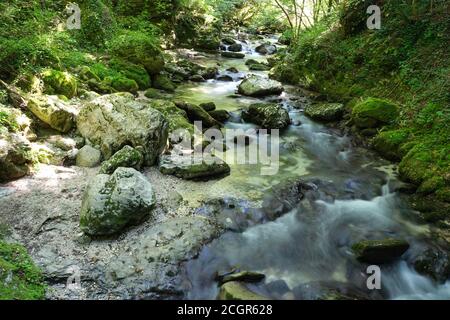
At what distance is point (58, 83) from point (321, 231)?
6216mm

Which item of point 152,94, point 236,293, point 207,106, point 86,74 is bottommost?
point 236,293

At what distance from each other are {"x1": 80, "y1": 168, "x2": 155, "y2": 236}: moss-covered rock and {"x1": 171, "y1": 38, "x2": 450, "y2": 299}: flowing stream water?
102 cm

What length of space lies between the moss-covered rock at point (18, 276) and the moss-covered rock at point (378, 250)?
13.6ft

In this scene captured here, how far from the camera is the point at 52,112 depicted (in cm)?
695

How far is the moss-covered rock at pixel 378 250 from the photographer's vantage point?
512 centimetres

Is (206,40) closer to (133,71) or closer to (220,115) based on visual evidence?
(133,71)

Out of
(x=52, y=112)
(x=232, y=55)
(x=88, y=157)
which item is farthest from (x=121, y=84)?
(x=232, y=55)

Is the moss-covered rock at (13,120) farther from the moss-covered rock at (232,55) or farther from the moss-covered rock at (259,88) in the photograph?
the moss-covered rock at (232,55)

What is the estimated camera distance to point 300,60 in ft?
43.8

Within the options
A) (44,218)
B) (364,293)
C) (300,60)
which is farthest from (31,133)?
(300,60)
